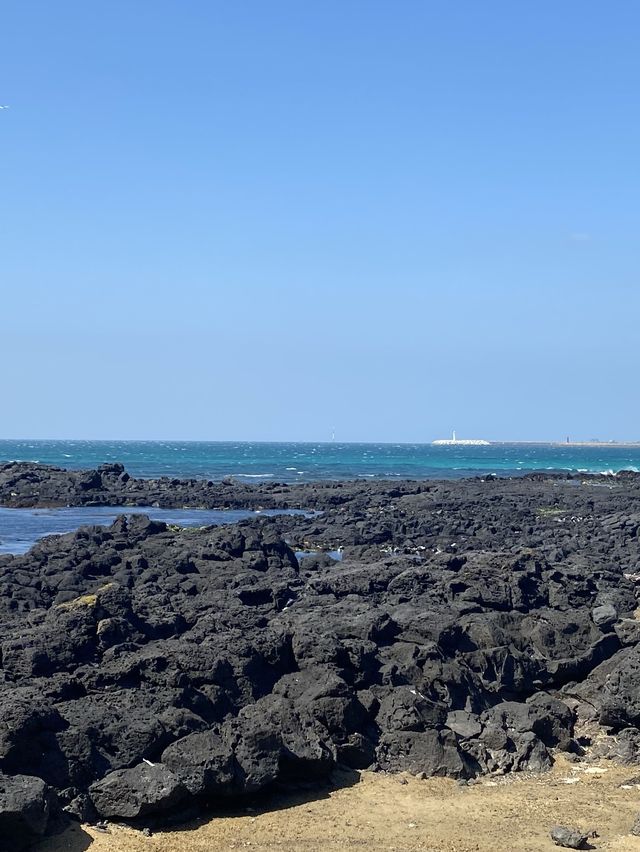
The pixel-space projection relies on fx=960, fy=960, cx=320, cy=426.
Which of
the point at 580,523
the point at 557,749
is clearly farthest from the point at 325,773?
the point at 580,523

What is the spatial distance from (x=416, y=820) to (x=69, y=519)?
43.5 metres

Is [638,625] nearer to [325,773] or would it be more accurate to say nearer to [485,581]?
[485,581]

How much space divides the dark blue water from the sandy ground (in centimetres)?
2611

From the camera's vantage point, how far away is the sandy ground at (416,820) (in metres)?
10.6

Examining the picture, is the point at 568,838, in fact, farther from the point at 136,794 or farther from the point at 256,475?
the point at 256,475

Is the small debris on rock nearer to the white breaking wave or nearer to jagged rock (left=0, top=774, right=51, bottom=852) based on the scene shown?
jagged rock (left=0, top=774, right=51, bottom=852)

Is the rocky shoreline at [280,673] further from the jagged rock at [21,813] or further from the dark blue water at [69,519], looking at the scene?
the dark blue water at [69,519]

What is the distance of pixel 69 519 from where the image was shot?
171ft

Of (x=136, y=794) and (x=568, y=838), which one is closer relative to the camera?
(x=568, y=838)

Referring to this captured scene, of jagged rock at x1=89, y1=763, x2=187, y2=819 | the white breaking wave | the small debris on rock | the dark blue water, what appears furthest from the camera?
the white breaking wave

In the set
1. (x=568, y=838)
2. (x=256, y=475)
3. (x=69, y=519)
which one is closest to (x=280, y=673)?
(x=568, y=838)

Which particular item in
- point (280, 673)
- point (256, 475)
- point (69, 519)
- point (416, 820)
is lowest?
point (69, 519)

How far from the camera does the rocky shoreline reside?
1122 cm

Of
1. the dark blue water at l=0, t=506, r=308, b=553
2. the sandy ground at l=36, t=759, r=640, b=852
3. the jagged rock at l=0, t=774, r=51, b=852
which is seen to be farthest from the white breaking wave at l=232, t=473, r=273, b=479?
the jagged rock at l=0, t=774, r=51, b=852
